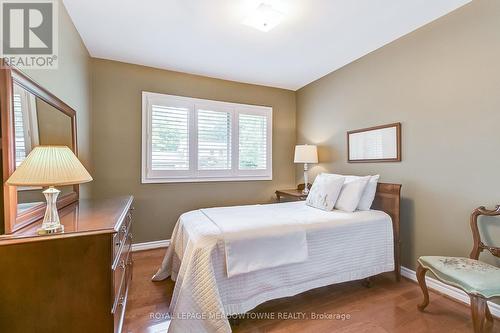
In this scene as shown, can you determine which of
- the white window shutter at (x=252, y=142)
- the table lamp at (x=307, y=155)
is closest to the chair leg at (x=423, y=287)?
the table lamp at (x=307, y=155)

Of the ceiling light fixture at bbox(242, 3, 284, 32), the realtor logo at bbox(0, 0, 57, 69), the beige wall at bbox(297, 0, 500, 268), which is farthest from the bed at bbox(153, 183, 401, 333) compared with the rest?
the ceiling light fixture at bbox(242, 3, 284, 32)

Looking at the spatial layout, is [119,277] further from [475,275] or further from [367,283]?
[475,275]

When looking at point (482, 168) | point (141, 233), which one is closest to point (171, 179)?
point (141, 233)

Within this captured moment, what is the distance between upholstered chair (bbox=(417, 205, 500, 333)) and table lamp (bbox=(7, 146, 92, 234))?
2395mm

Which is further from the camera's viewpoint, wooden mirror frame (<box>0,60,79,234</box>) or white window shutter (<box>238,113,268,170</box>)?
white window shutter (<box>238,113,268,170</box>)

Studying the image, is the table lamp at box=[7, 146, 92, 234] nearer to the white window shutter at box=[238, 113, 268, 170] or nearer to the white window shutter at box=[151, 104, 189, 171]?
the white window shutter at box=[151, 104, 189, 171]

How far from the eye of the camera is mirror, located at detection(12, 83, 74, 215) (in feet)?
3.91

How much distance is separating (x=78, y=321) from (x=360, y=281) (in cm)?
236

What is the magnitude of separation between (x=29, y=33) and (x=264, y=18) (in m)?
1.74

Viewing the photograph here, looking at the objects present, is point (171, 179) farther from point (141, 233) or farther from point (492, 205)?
point (492, 205)

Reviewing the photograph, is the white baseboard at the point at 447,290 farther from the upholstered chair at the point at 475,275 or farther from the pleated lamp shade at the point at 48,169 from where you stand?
the pleated lamp shade at the point at 48,169

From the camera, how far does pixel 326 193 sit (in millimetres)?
2592

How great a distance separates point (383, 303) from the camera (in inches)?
79.5

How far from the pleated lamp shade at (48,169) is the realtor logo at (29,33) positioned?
1.82 feet
